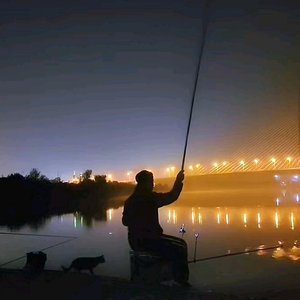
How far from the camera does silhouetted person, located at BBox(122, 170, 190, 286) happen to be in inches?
260

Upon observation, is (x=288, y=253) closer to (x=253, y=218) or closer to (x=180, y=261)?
(x=180, y=261)

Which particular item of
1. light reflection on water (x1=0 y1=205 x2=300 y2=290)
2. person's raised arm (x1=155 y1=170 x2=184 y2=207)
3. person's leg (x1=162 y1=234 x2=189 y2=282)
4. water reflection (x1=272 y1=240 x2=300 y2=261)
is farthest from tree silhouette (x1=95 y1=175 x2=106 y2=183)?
person's leg (x1=162 y1=234 x2=189 y2=282)

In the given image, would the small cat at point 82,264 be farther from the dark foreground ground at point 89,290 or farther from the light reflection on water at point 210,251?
the dark foreground ground at point 89,290

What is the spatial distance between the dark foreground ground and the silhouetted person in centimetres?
59

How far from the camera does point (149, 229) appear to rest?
6840mm

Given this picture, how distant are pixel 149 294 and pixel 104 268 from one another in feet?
13.4

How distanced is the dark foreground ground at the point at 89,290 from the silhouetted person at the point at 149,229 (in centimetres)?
59

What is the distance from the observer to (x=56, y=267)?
945cm

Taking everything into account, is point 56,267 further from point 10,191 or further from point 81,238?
point 10,191

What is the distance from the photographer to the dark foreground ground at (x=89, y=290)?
5.52 m

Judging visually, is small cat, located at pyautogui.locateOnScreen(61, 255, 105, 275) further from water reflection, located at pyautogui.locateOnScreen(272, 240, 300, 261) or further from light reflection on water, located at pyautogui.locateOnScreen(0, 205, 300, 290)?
water reflection, located at pyautogui.locateOnScreen(272, 240, 300, 261)

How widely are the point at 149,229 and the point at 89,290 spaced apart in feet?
4.70

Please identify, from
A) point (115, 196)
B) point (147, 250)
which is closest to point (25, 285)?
point (147, 250)

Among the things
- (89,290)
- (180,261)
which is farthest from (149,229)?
(89,290)
